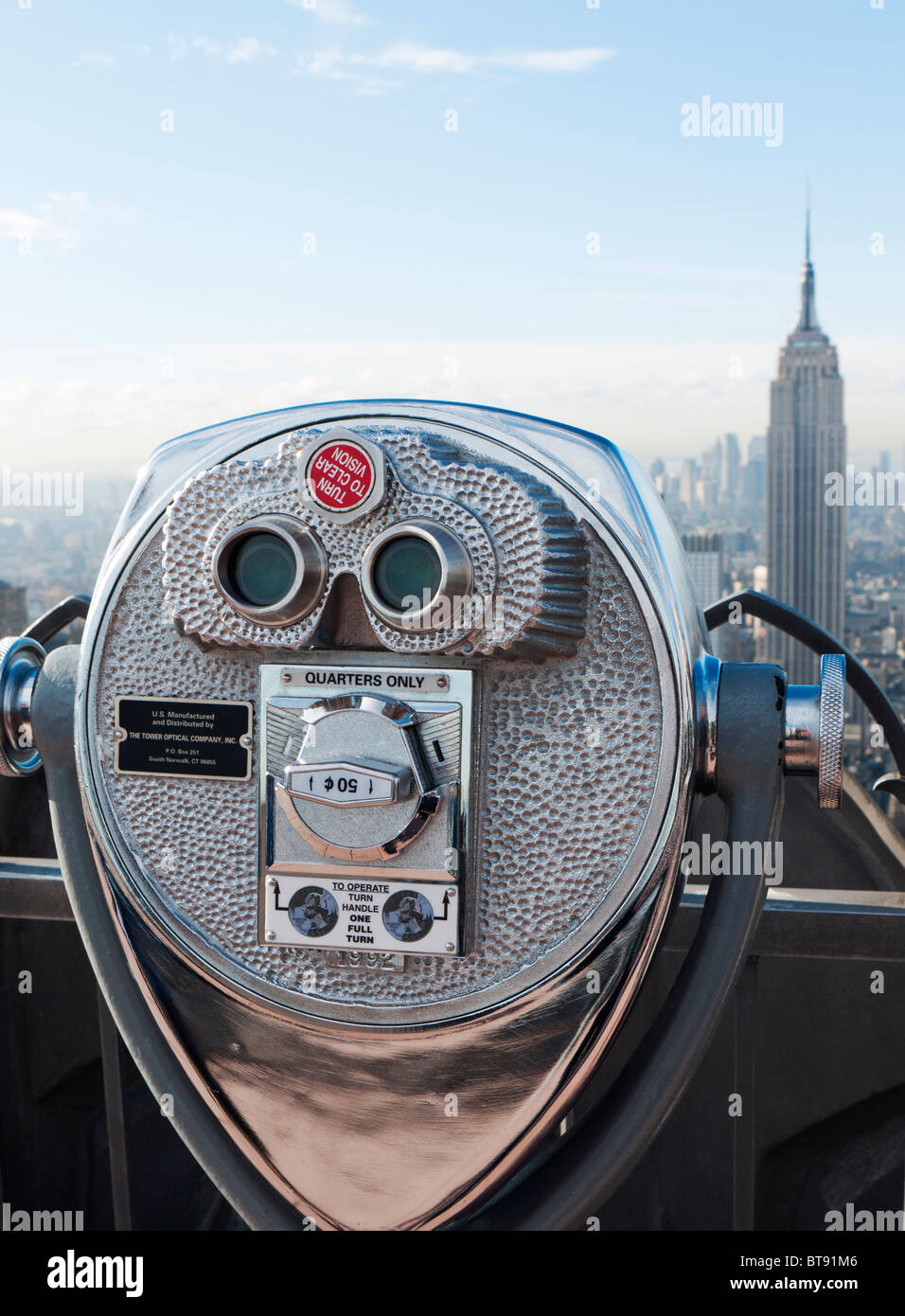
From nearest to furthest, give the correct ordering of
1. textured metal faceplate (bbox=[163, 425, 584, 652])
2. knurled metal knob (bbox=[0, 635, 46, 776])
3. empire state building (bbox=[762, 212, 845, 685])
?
textured metal faceplate (bbox=[163, 425, 584, 652])
knurled metal knob (bbox=[0, 635, 46, 776])
empire state building (bbox=[762, 212, 845, 685])

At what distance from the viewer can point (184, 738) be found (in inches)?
51.4

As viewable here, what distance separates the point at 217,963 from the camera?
1.32 m

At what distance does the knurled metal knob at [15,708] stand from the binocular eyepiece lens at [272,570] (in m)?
0.37

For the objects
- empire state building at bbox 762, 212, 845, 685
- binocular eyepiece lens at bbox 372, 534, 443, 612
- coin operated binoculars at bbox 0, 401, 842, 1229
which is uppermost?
empire state building at bbox 762, 212, 845, 685

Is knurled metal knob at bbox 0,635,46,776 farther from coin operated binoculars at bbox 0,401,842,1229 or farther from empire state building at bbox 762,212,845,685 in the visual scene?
empire state building at bbox 762,212,845,685

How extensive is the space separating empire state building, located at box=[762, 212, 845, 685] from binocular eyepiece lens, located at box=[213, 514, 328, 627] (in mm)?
46531

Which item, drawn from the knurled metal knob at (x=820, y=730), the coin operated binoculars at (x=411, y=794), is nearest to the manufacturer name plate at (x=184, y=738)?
the coin operated binoculars at (x=411, y=794)

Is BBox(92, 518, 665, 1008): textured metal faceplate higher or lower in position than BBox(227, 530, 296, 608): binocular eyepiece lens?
lower

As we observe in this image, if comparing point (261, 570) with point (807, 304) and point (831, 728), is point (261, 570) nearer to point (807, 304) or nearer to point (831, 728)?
point (831, 728)

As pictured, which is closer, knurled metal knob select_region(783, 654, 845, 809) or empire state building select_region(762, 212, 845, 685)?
knurled metal knob select_region(783, 654, 845, 809)

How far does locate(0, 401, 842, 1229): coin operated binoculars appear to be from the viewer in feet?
3.99

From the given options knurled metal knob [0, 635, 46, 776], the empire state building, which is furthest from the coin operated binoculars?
the empire state building
